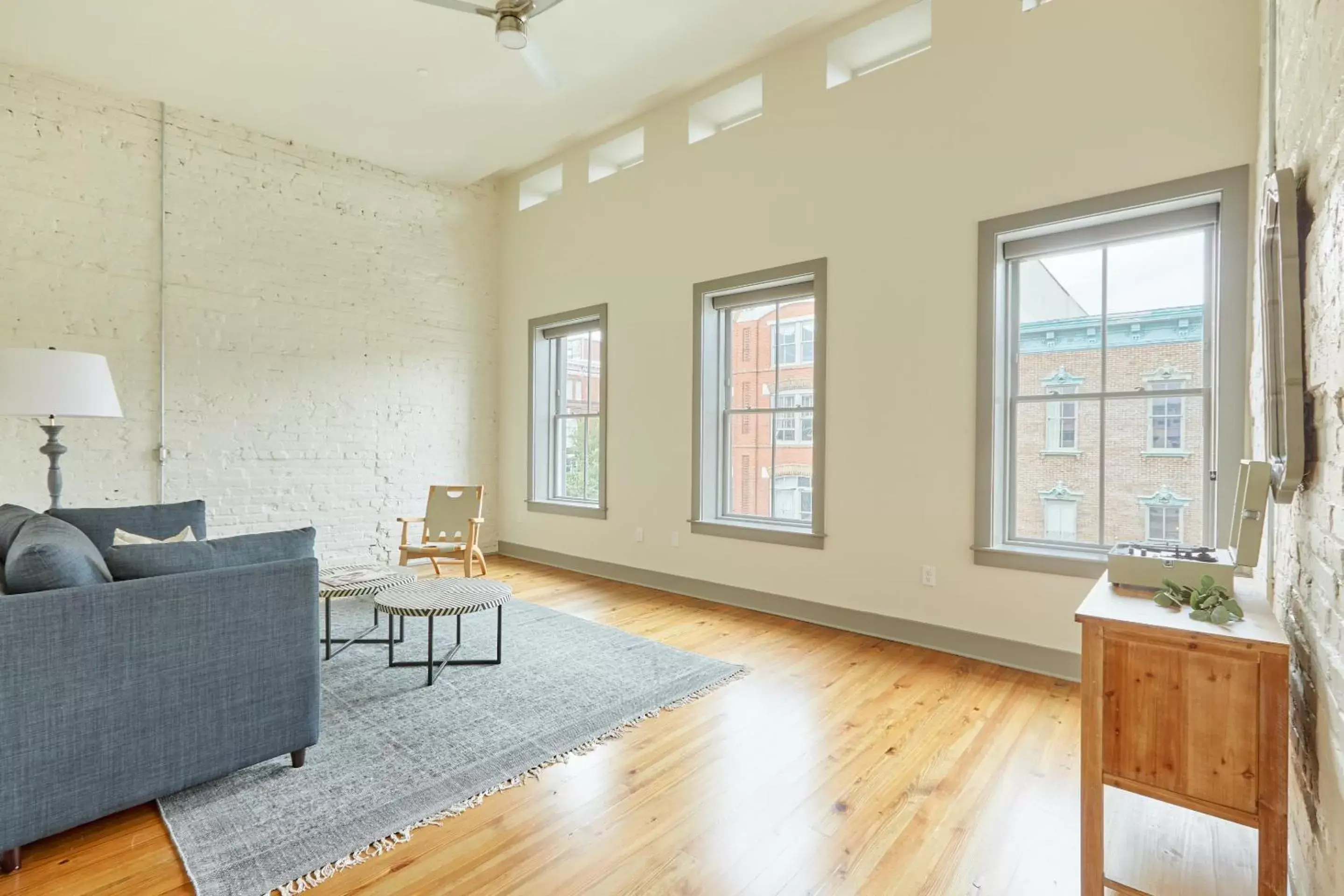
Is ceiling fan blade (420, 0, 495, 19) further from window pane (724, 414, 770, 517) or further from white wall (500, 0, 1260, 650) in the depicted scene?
window pane (724, 414, 770, 517)

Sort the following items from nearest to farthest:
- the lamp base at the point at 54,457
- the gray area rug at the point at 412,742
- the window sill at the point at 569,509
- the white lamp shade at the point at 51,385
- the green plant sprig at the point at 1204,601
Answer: the green plant sprig at the point at 1204,601
the gray area rug at the point at 412,742
the white lamp shade at the point at 51,385
the lamp base at the point at 54,457
the window sill at the point at 569,509

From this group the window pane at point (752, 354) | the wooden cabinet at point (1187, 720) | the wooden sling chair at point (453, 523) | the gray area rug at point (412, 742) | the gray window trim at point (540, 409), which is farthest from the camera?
the gray window trim at point (540, 409)

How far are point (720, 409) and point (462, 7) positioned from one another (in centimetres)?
289

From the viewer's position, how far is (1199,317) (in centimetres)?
297

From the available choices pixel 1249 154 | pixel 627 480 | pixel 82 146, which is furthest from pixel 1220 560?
pixel 82 146

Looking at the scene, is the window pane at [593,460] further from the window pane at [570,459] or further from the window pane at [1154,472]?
the window pane at [1154,472]

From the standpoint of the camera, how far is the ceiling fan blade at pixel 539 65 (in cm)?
298

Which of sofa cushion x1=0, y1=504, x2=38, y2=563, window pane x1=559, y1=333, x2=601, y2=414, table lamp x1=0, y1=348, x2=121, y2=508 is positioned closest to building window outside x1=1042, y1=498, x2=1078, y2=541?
window pane x1=559, y1=333, x2=601, y2=414

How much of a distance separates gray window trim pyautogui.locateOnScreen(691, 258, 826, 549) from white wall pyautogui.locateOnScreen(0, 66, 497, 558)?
2.73 metres

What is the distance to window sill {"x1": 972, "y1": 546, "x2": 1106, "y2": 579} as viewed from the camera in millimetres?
3062

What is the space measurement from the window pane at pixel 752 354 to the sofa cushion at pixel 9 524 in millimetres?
3789

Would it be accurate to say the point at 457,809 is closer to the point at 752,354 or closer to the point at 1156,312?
the point at 752,354

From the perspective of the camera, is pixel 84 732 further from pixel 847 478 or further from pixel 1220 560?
pixel 847 478

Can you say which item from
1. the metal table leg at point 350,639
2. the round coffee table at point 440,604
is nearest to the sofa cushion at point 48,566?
the round coffee table at point 440,604
